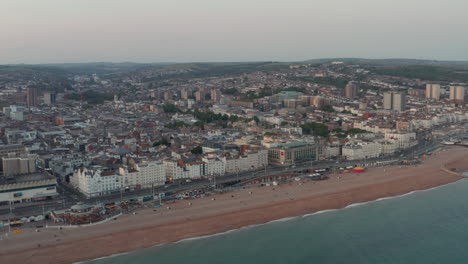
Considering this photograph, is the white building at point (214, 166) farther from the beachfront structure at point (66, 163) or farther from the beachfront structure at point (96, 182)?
the beachfront structure at point (66, 163)

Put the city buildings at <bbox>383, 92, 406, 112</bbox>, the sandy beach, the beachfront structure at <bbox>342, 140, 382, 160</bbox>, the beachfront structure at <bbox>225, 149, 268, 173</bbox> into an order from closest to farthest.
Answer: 1. the sandy beach
2. the beachfront structure at <bbox>225, 149, 268, 173</bbox>
3. the beachfront structure at <bbox>342, 140, 382, 160</bbox>
4. the city buildings at <bbox>383, 92, 406, 112</bbox>

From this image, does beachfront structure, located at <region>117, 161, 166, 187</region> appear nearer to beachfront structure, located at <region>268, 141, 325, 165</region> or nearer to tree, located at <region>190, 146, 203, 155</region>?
tree, located at <region>190, 146, 203, 155</region>

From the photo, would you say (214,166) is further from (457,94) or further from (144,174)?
(457,94)

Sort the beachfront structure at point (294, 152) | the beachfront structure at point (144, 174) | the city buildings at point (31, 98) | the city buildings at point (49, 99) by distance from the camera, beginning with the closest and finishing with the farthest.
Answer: the beachfront structure at point (144, 174), the beachfront structure at point (294, 152), the city buildings at point (31, 98), the city buildings at point (49, 99)

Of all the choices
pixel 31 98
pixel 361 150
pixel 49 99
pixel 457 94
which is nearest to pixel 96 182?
pixel 361 150

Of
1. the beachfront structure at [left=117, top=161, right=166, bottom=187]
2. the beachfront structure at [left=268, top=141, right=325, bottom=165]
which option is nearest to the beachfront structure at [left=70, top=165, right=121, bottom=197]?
the beachfront structure at [left=117, top=161, right=166, bottom=187]

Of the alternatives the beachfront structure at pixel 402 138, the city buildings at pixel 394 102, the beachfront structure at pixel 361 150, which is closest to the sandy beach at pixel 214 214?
the beachfront structure at pixel 361 150
